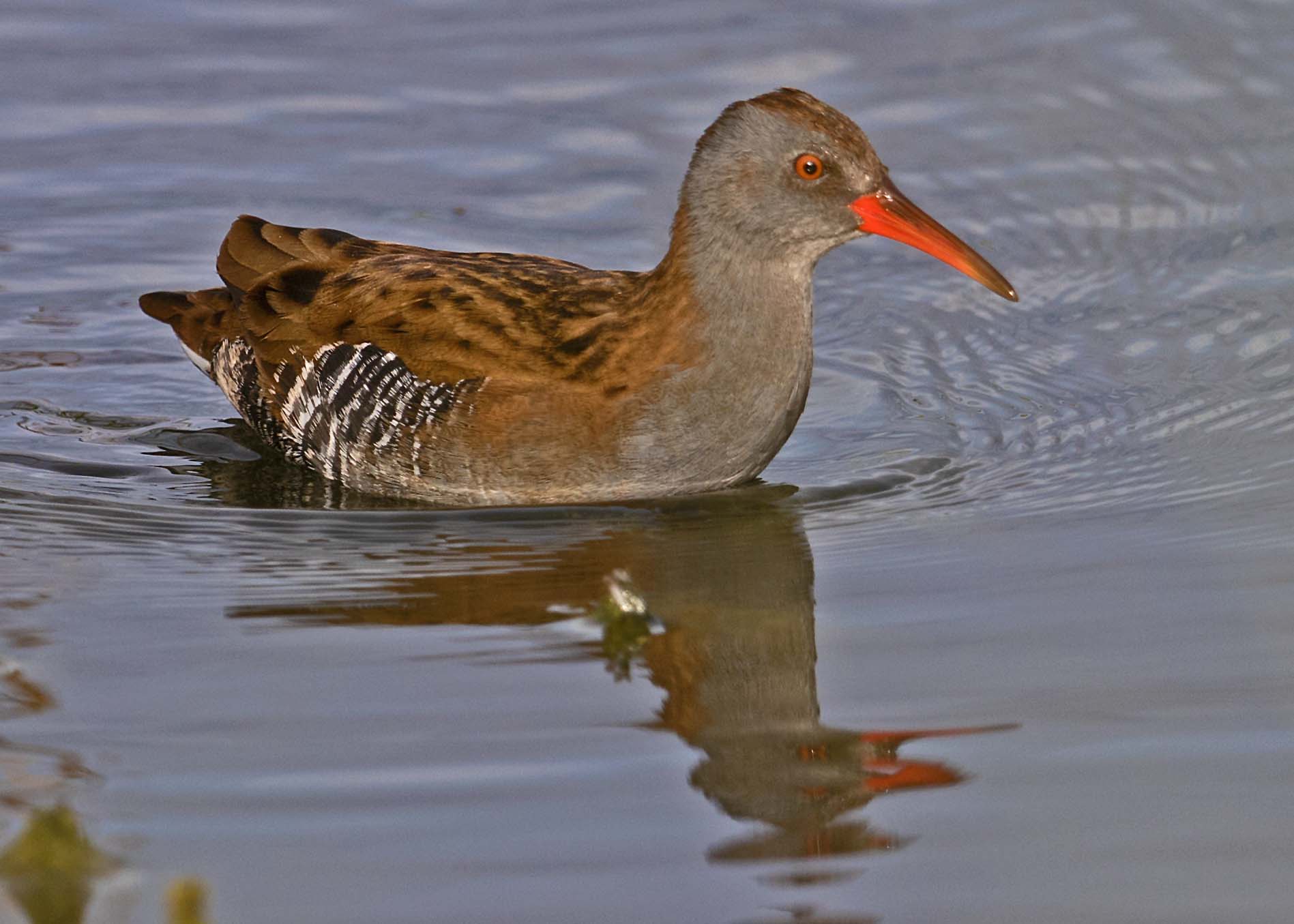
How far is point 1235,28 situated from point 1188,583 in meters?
5.34

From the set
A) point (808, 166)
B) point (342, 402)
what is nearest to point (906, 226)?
point (808, 166)

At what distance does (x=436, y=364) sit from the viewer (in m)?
6.54

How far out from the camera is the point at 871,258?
29.2 feet

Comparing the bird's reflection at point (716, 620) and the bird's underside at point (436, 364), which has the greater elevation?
the bird's underside at point (436, 364)

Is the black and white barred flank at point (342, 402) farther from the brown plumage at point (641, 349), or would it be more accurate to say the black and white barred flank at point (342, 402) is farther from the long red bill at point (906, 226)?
the long red bill at point (906, 226)

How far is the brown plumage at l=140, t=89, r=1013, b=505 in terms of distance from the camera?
20.8ft

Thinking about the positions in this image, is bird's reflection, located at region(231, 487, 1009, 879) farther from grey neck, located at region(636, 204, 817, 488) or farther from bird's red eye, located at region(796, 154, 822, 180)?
bird's red eye, located at region(796, 154, 822, 180)

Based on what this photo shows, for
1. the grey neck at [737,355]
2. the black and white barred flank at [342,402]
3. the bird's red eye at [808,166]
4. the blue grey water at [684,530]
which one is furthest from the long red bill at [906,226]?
the black and white barred flank at [342,402]

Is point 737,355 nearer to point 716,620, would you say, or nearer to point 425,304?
point 425,304

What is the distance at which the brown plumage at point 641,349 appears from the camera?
6340 millimetres

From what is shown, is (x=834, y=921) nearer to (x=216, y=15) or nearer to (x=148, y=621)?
(x=148, y=621)

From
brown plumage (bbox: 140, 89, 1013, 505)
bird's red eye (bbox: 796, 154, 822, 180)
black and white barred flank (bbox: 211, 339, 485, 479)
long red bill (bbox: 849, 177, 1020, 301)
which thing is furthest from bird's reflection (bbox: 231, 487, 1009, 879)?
bird's red eye (bbox: 796, 154, 822, 180)

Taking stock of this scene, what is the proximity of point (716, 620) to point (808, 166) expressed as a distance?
65.7 inches

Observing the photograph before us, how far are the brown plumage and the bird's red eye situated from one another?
1cm
